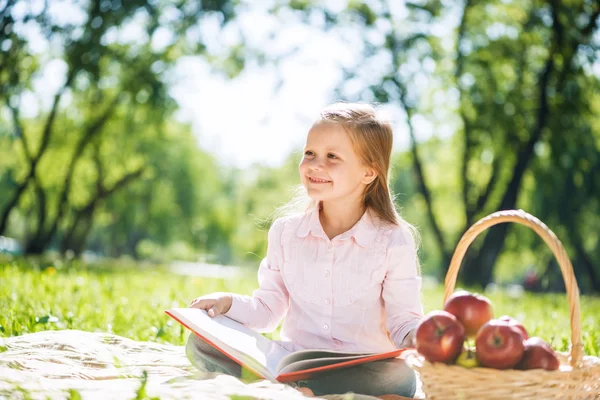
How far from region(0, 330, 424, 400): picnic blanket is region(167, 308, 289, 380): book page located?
0.11 metres

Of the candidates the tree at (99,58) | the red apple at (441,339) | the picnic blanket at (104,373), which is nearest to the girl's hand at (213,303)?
the picnic blanket at (104,373)

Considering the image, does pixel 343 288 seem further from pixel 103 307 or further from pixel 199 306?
pixel 103 307

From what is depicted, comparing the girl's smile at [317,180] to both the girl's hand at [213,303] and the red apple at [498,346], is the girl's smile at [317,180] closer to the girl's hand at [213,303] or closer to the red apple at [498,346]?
the girl's hand at [213,303]

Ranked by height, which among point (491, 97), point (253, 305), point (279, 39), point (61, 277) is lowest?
point (61, 277)

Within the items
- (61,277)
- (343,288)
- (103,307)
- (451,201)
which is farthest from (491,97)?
(451,201)

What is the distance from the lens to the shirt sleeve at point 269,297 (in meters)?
3.31

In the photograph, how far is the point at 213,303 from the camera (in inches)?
123

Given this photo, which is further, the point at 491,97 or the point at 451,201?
the point at 451,201

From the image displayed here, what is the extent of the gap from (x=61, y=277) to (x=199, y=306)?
4.73 m

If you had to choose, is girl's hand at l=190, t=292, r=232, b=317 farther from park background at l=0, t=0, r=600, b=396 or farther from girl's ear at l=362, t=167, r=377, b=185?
park background at l=0, t=0, r=600, b=396

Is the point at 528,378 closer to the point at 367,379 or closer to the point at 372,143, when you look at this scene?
the point at 367,379

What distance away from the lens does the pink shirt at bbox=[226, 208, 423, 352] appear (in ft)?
10.3

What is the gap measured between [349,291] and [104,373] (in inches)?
47.1

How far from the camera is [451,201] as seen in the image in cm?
2917
